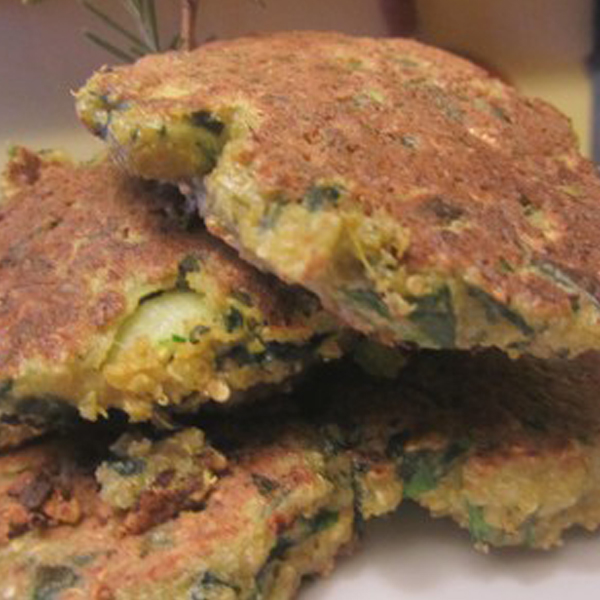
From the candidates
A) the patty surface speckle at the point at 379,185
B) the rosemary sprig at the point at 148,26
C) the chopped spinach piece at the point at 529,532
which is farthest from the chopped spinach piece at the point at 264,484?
the rosemary sprig at the point at 148,26

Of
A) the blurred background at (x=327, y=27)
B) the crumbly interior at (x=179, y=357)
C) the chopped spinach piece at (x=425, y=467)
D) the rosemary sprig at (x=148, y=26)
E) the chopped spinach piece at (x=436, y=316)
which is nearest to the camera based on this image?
the chopped spinach piece at (x=436, y=316)

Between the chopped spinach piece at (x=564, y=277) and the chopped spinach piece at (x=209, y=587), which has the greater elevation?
the chopped spinach piece at (x=564, y=277)

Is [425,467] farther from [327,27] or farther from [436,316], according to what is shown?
[327,27]

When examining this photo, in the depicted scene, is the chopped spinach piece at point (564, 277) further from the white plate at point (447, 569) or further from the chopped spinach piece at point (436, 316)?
the white plate at point (447, 569)

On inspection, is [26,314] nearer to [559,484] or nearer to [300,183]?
[300,183]

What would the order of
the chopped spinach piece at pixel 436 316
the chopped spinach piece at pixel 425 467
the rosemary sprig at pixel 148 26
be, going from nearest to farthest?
1. the chopped spinach piece at pixel 436 316
2. the chopped spinach piece at pixel 425 467
3. the rosemary sprig at pixel 148 26

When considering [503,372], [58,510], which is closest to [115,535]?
[58,510]

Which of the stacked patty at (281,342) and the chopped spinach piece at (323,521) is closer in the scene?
the stacked patty at (281,342)
